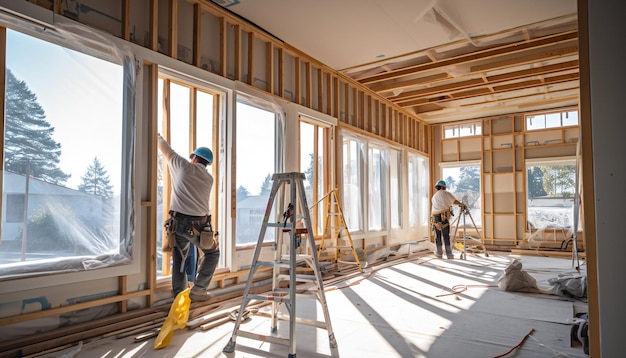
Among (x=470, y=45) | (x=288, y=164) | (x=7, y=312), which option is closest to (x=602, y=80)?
(x=7, y=312)

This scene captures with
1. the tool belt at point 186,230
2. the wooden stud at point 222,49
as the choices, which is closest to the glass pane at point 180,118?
the wooden stud at point 222,49

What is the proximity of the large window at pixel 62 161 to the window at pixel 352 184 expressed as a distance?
4.28m

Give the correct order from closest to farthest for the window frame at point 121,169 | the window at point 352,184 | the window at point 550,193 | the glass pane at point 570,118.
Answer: the window frame at point 121,169 → the window at point 352,184 → the window at point 550,193 → the glass pane at point 570,118

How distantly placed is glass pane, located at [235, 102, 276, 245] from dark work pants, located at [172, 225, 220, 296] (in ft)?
3.26

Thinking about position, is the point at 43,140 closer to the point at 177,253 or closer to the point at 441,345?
the point at 177,253

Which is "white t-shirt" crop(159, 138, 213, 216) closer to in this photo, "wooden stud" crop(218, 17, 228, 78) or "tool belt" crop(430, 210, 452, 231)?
"wooden stud" crop(218, 17, 228, 78)

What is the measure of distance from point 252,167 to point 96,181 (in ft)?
6.80

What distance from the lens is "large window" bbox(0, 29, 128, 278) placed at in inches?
116

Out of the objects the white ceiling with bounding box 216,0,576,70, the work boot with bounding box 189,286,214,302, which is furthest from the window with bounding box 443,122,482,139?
the work boot with bounding box 189,286,214,302

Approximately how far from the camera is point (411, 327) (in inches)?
138

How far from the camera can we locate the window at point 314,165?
6656 millimetres

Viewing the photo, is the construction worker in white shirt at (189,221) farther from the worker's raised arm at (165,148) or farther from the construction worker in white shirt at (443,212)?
the construction worker in white shirt at (443,212)

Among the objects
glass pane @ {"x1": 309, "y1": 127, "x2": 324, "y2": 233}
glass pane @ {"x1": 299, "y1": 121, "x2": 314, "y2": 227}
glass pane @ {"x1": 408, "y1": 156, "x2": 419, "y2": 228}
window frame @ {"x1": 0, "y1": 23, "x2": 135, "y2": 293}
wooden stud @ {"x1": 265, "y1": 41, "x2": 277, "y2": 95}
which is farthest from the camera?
glass pane @ {"x1": 408, "y1": 156, "x2": 419, "y2": 228}

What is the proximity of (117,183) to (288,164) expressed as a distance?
103 inches
